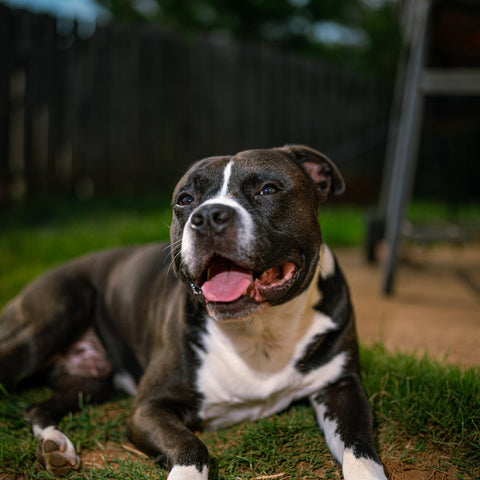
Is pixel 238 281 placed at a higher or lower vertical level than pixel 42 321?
higher

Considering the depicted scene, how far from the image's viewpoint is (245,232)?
6.44 ft

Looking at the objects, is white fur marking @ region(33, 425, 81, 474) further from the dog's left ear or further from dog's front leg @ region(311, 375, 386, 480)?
the dog's left ear

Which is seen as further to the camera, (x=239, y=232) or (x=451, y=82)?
(x=451, y=82)

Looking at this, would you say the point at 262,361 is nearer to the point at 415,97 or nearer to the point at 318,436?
the point at 318,436

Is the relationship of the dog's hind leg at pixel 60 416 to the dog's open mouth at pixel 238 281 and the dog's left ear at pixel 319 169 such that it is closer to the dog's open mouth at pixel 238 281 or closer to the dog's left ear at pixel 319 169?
the dog's open mouth at pixel 238 281

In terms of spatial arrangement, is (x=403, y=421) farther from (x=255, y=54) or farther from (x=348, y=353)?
(x=255, y=54)

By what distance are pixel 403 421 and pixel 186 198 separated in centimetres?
122

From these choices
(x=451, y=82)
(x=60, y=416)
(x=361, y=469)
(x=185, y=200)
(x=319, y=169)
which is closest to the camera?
(x=361, y=469)

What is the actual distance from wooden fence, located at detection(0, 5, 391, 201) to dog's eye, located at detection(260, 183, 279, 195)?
5.20 metres

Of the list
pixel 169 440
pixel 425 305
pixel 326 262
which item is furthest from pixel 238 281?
pixel 425 305

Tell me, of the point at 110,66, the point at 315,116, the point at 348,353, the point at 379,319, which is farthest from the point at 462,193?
the point at 348,353

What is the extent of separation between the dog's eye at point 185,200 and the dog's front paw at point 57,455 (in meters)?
1.02

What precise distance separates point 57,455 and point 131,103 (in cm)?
626

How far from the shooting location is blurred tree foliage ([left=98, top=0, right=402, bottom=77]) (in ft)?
50.3
